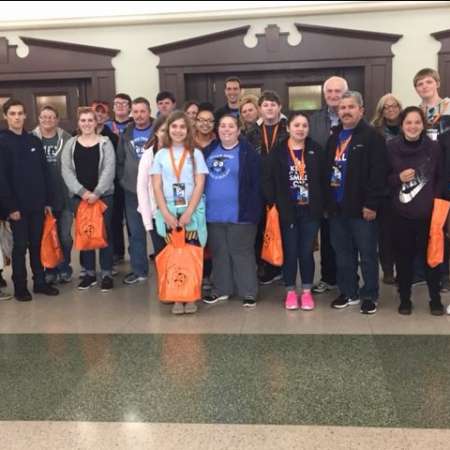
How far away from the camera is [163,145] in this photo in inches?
143

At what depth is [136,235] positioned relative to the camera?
4.34 m

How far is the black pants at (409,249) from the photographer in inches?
133

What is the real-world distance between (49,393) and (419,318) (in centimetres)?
219

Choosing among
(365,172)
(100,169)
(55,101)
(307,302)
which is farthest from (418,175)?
(55,101)

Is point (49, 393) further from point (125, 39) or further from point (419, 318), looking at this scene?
point (125, 39)

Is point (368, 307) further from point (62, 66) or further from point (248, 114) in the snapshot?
point (62, 66)

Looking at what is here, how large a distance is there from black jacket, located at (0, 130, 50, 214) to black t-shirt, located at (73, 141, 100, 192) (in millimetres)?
249

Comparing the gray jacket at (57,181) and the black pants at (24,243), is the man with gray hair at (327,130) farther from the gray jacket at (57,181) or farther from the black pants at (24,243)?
the black pants at (24,243)

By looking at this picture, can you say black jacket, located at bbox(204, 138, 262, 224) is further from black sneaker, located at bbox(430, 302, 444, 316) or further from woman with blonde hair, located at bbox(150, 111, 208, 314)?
black sneaker, located at bbox(430, 302, 444, 316)

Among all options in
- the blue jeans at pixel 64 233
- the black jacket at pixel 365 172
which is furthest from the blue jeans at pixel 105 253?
the black jacket at pixel 365 172

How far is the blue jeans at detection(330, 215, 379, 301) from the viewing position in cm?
344

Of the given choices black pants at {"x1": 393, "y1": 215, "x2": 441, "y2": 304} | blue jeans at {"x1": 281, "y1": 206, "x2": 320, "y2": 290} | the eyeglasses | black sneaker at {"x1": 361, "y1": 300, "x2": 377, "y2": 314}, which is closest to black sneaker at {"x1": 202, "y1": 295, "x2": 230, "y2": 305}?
blue jeans at {"x1": 281, "y1": 206, "x2": 320, "y2": 290}

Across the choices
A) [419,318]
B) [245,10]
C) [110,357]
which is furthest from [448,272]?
[245,10]

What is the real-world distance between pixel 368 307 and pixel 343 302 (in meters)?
0.19
